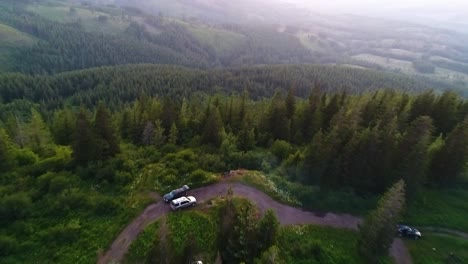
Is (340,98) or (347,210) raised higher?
(340,98)

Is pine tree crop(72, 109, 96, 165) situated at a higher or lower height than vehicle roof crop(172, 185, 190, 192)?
higher

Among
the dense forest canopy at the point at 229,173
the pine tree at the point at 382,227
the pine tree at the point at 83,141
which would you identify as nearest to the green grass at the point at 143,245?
the dense forest canopy at the point at 229,173

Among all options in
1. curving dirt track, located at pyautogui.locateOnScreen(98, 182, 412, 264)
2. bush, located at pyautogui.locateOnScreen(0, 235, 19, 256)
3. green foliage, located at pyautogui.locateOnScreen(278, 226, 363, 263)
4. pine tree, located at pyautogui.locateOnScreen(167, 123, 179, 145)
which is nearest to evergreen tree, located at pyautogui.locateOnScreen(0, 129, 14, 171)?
bush, located at pyautogui.locateOnScreen(0, 235, 19, 256)

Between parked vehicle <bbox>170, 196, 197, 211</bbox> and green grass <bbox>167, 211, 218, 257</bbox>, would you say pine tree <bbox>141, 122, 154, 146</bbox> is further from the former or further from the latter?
green grass <bbox>167, 211, 218, 257</bbox>

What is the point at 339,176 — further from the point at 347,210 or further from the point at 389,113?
the point at 389,113

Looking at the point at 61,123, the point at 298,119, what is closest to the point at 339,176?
the point at 298,119

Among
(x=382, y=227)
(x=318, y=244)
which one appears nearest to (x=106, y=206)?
(x=318, y=244)

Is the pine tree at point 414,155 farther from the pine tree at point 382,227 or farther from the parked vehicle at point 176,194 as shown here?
the parked vehicle at point 176,194
